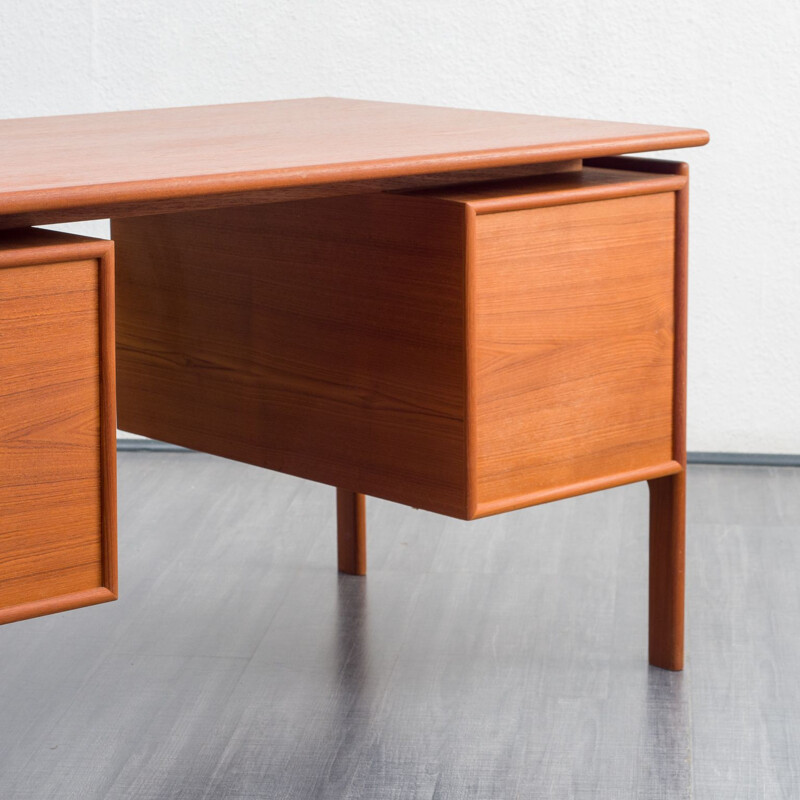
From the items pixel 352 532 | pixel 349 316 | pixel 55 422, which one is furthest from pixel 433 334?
pixel 352 532

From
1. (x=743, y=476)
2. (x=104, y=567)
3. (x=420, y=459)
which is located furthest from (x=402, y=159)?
(x=743, y=476)

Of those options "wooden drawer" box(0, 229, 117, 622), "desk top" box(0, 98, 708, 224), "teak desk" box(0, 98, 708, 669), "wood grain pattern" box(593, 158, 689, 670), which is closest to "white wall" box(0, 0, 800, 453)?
"desk top" box(0, 98, 708, 224)

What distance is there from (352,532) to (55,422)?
1.04 m

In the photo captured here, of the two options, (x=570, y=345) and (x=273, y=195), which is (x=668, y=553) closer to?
(x=570, y=345)

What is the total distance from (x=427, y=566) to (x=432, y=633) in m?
0.29

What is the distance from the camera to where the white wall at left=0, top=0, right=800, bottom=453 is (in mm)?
2904

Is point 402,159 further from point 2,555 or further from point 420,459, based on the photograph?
point 2,555

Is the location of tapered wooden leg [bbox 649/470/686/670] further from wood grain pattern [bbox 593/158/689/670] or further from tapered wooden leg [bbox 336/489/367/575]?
tapered wooden leg [bbox 336/489/367/575]

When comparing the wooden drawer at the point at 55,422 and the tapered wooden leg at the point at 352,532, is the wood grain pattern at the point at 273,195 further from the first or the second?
the tapered wooden leg at the point at 352,532

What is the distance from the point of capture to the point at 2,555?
127 centimetres

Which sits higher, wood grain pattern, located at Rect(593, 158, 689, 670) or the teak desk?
the teak desk

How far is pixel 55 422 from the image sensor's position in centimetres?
128

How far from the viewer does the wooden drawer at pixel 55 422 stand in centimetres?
125

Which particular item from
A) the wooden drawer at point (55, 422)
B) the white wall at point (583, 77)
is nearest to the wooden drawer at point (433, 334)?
the wooden drawer at point (55, 422)
